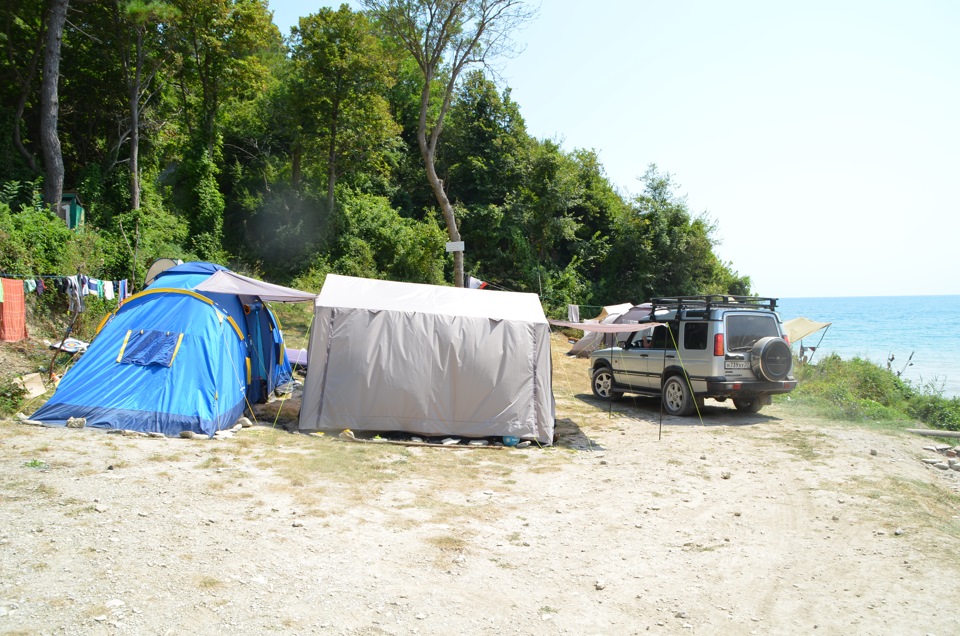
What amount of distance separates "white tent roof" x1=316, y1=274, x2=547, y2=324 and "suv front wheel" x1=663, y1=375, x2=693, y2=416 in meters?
3.32

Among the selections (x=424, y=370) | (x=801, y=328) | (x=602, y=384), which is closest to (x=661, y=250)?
(x=801, y=328)

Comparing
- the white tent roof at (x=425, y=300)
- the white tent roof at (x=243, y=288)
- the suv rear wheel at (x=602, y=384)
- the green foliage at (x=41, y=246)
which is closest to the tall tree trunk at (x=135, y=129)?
the green foliage at (x=41, y=246)

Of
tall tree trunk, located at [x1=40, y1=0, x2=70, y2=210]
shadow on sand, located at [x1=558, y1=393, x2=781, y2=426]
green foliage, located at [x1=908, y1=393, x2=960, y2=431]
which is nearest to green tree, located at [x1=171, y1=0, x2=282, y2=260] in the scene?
tall tree trunk, located at [x1=40, y1=0, x2=70, y2=210]

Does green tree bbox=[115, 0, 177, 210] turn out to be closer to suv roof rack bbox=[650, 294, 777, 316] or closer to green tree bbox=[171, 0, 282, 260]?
green tree bbox=[171, 0, 282, 260]

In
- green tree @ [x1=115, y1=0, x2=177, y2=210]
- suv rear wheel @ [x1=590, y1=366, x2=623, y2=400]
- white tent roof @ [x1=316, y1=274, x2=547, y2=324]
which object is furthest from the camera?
green tree @ [x1=115, y1=0, x2=177, y2=210]

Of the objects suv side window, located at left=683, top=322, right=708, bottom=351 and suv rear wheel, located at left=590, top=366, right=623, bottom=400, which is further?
suv rear wheel, located at left=590, top=366, right=623, bottom=400

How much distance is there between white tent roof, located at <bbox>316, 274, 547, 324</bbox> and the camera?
31.0 ft

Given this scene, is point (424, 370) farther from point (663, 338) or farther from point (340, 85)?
point (340, 85)

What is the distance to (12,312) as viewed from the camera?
1130 cm

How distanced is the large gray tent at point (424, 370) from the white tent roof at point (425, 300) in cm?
3

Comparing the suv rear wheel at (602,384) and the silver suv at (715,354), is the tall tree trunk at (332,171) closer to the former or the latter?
the suv rear wheel at (602,384)

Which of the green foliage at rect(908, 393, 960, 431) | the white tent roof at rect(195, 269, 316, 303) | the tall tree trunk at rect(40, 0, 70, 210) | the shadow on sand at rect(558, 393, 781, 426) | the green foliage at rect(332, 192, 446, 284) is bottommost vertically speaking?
the shadow on sand at rect(558, 393, 781, 426)

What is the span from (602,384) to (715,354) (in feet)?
11.6

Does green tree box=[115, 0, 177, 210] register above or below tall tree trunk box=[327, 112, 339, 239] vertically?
above
